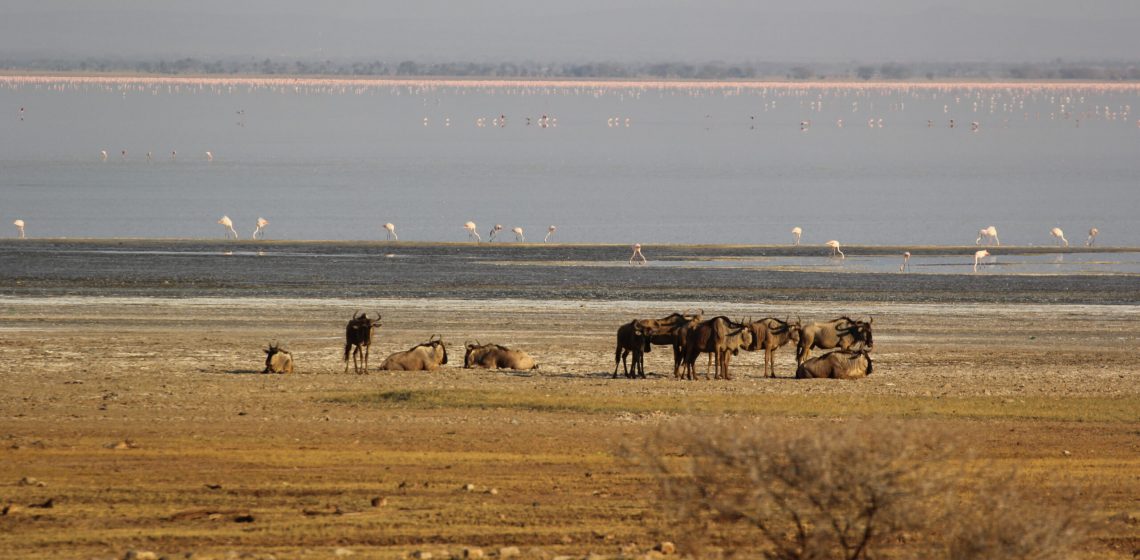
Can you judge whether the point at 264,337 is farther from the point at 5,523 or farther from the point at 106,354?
the point at 5,523

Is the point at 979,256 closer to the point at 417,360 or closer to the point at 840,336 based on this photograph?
the point at 840,336

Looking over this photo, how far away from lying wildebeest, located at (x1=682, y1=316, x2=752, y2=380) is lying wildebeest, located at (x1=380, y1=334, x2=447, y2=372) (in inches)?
147

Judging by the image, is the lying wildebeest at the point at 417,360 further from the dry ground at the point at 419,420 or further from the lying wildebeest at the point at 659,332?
the lying wildebeest at the point at 659,332

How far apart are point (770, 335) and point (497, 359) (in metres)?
4.20

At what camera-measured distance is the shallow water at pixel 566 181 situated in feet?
221

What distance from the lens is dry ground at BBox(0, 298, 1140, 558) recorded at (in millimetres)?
13797

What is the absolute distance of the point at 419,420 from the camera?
19906mm

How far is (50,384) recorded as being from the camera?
22.8 m

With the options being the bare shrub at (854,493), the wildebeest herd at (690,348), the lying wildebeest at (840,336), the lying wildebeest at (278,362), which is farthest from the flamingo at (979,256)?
the bare shrub at (854,493)

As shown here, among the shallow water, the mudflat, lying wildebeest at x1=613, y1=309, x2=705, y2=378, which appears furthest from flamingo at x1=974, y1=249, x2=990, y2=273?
lying wildebeest at x1=613, y1=309, x2=705, y2=378

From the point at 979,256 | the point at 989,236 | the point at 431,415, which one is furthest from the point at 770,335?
the point at 989,236

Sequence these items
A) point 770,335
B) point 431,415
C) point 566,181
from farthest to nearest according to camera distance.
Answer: point 566,181
point 770,335
point 431,415

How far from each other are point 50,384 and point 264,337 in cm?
719

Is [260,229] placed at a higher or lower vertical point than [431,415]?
higher
